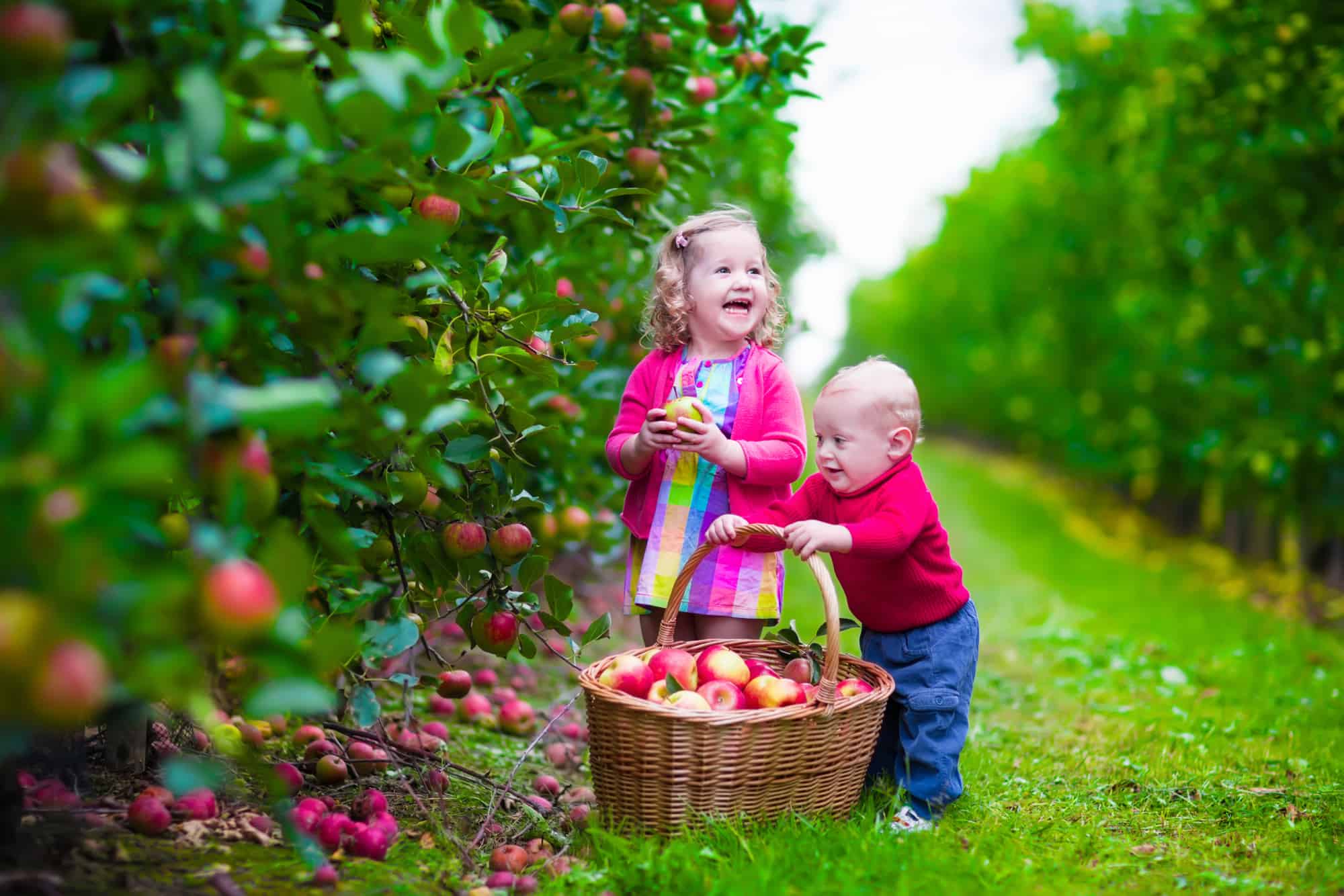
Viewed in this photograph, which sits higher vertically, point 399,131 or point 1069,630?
point 399,131

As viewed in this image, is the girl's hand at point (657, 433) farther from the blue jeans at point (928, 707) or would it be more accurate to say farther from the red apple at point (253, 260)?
the red apple at point (253, 260)

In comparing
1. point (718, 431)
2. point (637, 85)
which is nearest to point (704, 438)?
point (718, 431)

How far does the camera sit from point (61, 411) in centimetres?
114

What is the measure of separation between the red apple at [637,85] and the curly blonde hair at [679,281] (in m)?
0.42

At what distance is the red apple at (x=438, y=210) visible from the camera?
2303mm

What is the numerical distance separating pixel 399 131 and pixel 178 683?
851 millimetres

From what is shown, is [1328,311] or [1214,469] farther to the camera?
[1214,469]

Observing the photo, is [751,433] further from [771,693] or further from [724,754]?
[724,754]

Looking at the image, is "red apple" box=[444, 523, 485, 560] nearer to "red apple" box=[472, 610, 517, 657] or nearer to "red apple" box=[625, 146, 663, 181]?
"red apple" box=[472, 610, 517, 657]

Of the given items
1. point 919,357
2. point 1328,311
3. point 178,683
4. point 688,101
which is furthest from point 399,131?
point 919,357

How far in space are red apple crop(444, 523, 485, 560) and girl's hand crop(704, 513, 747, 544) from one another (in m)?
0.54

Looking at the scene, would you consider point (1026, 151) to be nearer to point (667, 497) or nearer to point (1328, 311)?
point (1328, 311)

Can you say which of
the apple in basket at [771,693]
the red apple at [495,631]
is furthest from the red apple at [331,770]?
the apple in basket at [771,693]

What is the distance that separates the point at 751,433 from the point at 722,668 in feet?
2.08
